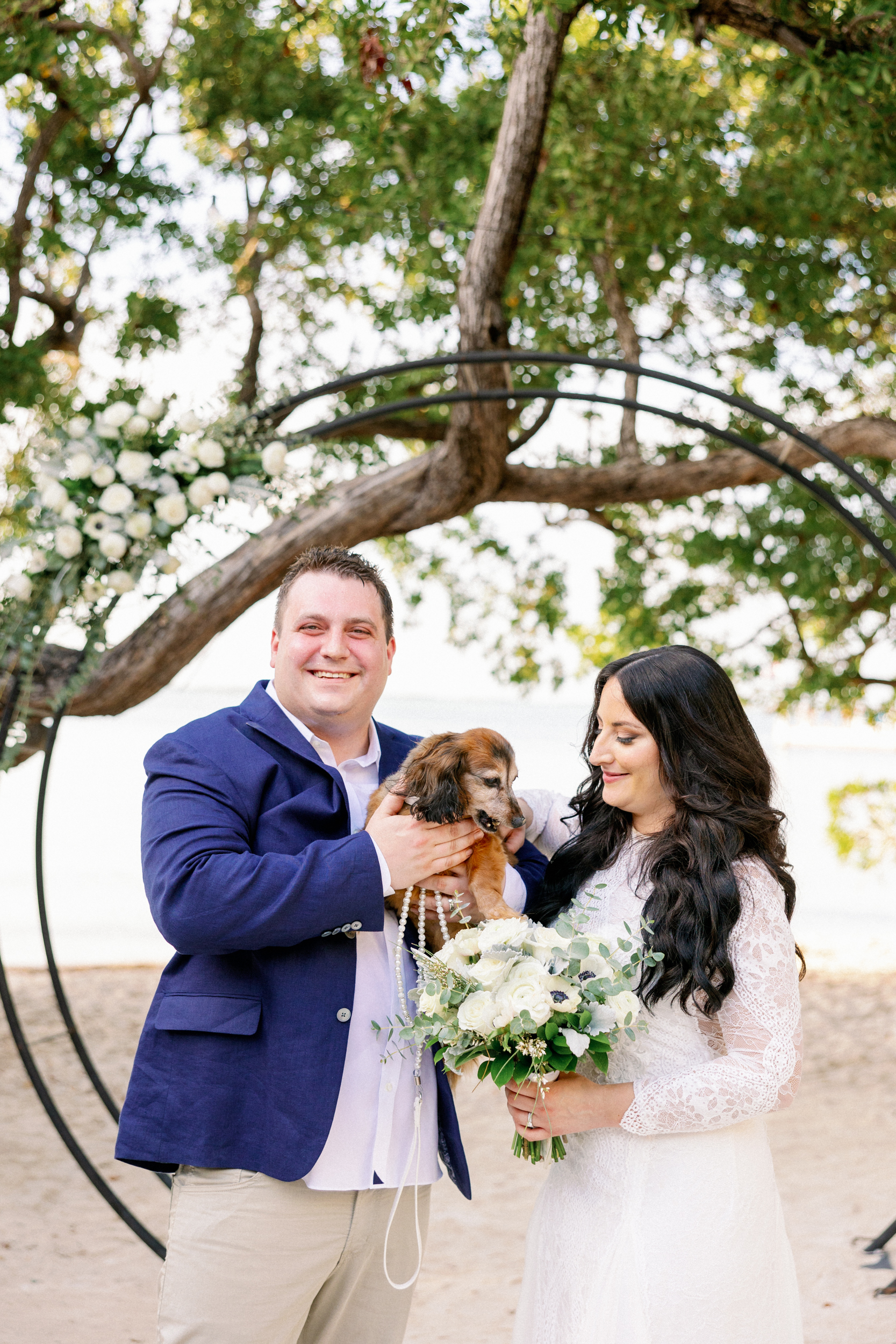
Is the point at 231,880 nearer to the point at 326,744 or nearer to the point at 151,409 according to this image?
the point at 326,744

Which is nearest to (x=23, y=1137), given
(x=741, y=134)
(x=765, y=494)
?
(x=765, y=494)

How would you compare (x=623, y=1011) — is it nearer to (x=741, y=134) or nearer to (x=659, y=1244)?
(x=659, y=1244)

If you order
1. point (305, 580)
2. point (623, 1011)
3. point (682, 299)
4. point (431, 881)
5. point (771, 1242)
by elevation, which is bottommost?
point (771, 1242)

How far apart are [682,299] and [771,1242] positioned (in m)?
6.96

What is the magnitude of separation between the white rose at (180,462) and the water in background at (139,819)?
4.85ft

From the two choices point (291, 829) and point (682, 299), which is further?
point (682, 299)

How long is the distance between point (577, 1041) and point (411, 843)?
54 centimetres

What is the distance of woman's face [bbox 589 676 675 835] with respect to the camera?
267 centimetres

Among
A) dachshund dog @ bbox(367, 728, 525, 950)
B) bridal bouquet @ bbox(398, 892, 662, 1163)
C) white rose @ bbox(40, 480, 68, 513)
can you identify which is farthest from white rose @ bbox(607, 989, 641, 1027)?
white rose @ bbox(40, 480, 68, 513)

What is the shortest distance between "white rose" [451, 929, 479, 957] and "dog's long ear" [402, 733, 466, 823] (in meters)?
0.27

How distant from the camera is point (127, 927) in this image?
20.1 m

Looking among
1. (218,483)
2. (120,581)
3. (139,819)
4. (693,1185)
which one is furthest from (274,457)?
(139,819)

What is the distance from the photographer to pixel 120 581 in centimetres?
357

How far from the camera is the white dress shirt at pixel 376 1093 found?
242 cm
